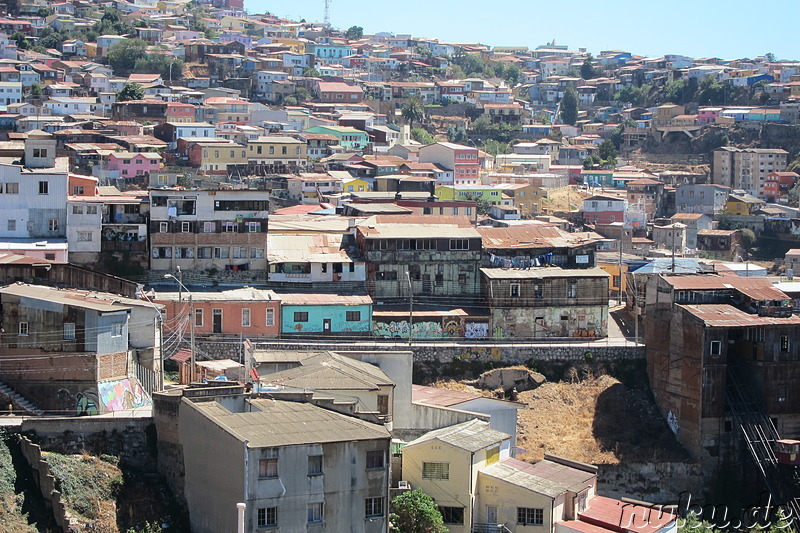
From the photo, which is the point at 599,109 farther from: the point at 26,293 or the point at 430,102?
the point at 26,293

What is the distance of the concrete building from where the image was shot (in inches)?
1098

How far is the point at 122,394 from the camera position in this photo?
33594mm

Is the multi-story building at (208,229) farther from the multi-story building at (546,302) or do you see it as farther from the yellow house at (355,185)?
the yellow house at (355,185)

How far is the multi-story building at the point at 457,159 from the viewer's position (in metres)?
78.3

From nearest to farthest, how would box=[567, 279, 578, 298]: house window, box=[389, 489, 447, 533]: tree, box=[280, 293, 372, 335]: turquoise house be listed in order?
box=[389, 489, 447, 533]: tree, box=[280, 293, 372, 335]: turquoise house, box=[567, 279, 578, 298]: house window

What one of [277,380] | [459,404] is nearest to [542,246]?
[459,404]

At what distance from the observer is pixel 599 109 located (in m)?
122

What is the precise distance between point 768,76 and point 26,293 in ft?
305

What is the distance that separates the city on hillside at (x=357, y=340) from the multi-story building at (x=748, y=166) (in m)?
9.56

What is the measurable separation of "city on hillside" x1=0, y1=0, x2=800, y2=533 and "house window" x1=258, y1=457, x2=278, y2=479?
2.4 inches

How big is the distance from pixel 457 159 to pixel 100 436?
49.9 m

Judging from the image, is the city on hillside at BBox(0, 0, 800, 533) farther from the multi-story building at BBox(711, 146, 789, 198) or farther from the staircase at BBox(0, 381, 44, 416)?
the multi-story building at BBox(711, 146, 789, 198)

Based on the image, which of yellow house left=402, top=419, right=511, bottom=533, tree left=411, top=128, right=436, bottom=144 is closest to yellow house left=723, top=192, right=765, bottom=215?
tree left=411, top=128, right=436, bottom=144

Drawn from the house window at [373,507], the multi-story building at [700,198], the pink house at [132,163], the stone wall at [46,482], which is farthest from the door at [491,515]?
the multi-story building at [700,198]
